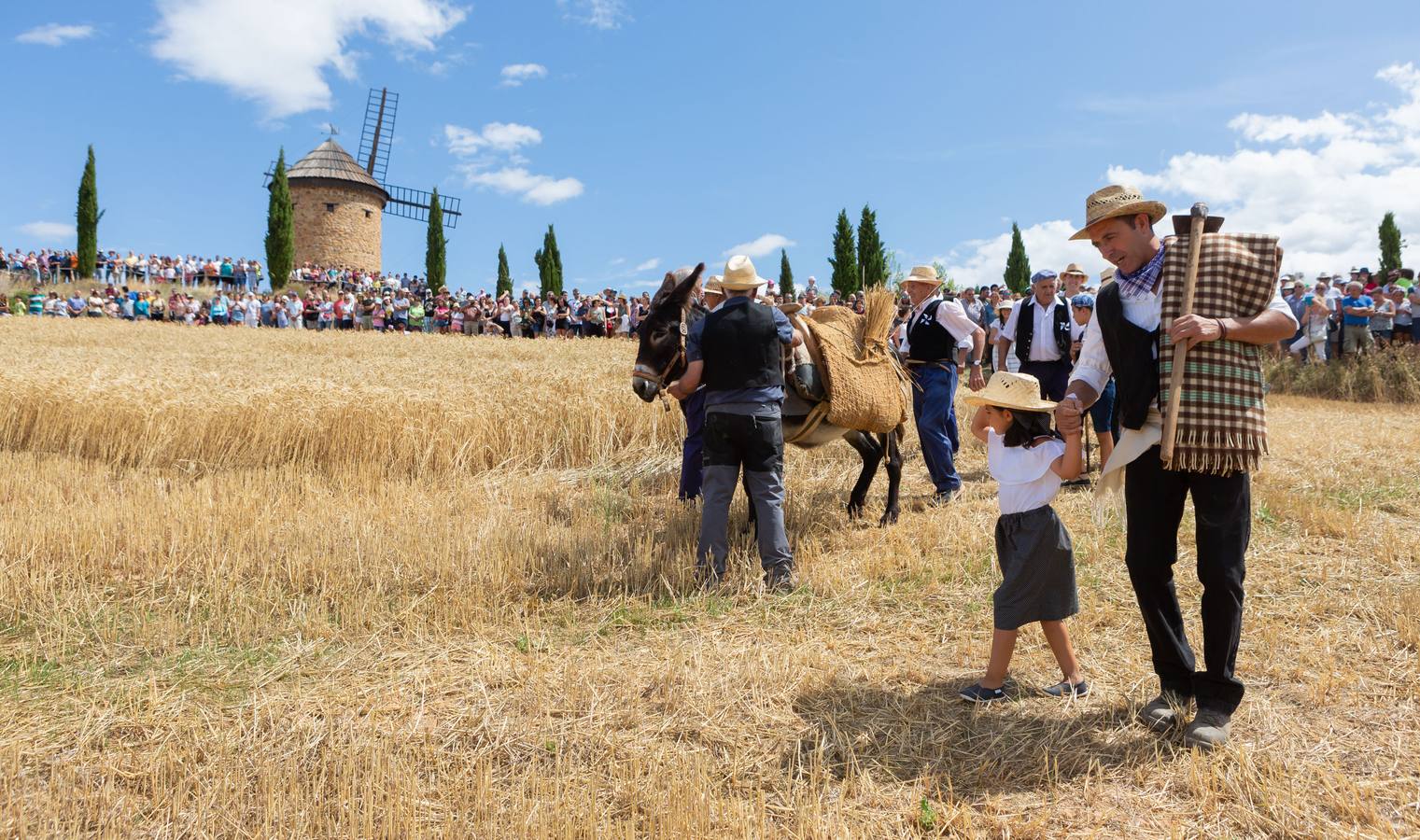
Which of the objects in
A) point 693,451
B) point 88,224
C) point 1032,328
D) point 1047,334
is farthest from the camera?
point 88,224

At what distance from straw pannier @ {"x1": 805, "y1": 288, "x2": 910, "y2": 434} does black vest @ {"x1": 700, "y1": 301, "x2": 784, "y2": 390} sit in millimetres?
1112

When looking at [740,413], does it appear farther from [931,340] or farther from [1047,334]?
[1047,334]

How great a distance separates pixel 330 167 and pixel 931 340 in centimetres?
5731

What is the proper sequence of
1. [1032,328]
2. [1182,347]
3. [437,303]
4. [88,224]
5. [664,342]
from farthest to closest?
[88,224] → [437,303] → [1032,328] → [664,342] → [1182,347]

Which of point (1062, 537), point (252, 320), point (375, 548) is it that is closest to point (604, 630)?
point (375, 548)

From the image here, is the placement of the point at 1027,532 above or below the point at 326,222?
below

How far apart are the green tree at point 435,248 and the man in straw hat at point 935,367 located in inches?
2057

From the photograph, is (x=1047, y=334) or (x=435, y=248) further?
(x=435, y=248)

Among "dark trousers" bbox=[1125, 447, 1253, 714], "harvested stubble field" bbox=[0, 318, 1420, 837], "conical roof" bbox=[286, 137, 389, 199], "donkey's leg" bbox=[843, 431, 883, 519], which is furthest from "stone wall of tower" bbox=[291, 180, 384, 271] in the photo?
"dark trousers" bbox=[1125, 447, 1253, 714]

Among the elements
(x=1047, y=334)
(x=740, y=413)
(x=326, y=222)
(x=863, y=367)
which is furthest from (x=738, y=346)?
(x=326, y=222)

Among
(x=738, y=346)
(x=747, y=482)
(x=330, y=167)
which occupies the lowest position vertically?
(x=747, y=482)

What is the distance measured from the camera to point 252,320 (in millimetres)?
Result: 31203

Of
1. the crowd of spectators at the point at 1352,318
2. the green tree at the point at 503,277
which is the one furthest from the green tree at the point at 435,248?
the crowd of spectators at the point at 1352,318

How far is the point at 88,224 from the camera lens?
47094 millimetres
